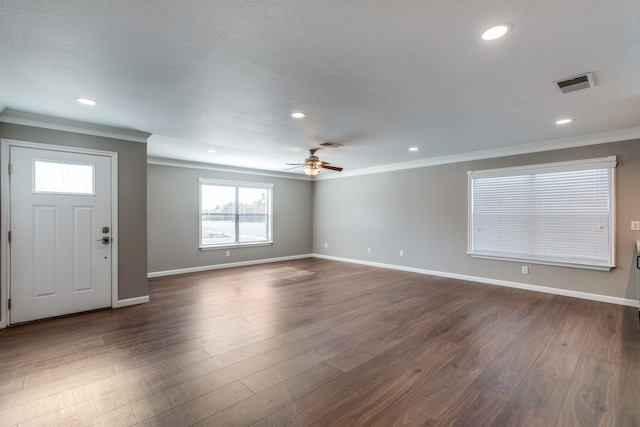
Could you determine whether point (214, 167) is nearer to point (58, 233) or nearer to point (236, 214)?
point (236, 214)

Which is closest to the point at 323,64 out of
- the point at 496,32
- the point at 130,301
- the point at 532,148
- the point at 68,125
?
the point at 496,32

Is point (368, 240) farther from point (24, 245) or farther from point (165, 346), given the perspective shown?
point (24, 245)

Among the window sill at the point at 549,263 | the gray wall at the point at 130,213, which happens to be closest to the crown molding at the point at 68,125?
the gray wall at the point at 130,213

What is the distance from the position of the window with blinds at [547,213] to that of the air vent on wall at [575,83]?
2.47 metres

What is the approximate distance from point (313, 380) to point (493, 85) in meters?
3.14

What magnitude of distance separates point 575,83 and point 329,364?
347 centimetres

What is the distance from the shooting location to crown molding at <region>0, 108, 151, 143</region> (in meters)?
3.37

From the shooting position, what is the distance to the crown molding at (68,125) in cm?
337

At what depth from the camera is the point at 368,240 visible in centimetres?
758

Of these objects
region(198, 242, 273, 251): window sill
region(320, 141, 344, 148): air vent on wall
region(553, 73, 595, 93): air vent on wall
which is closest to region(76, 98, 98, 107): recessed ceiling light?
region(320, 141, 344, 148): air vent on wall

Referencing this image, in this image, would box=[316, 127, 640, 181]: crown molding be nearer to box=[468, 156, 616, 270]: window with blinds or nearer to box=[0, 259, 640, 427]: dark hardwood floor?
box=[468, 156, 616, 270]: window with blinds

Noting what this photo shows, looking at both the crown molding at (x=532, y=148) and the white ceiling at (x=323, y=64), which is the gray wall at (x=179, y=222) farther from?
the crown molding at (x=532, y=148)

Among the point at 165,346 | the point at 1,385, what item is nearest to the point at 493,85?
the point at 165,346

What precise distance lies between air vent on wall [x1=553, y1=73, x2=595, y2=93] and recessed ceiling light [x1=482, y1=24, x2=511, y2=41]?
119 cm
